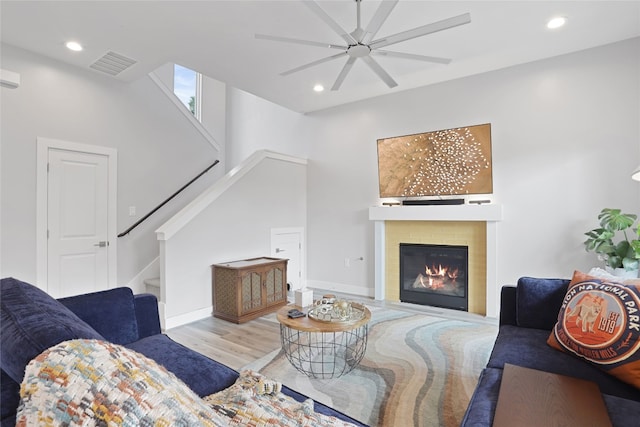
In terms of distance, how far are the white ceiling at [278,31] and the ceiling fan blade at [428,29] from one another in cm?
50

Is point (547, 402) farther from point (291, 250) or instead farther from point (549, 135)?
point (291, 250)

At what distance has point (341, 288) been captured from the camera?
199 inches

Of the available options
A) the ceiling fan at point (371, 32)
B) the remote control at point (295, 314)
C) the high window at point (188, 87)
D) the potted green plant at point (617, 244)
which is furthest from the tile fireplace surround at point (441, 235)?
the high window at point (188, 87)

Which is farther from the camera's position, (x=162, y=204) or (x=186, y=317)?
(x=162, y=204)

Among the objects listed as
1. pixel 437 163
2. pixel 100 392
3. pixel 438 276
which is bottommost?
pixel 438 276

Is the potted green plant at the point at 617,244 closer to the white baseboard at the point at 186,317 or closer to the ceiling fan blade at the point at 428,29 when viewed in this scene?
the ceiling fan blade at the point at 428,29

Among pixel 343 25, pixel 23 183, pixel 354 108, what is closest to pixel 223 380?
pixel 343 25

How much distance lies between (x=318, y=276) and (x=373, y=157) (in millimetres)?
2130

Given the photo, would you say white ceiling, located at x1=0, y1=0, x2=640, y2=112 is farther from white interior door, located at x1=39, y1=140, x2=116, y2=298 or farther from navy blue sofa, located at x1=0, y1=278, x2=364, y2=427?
navy blue sofa, located at x1=0, y1=278, x2=364, y2=427

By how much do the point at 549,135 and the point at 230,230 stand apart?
156 inches

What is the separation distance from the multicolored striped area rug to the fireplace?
73 centimetres

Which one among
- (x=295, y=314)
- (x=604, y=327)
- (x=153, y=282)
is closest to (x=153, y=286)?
(x=153, y=282)

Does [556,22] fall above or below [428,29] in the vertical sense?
above

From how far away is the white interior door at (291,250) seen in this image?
4.94 meters
